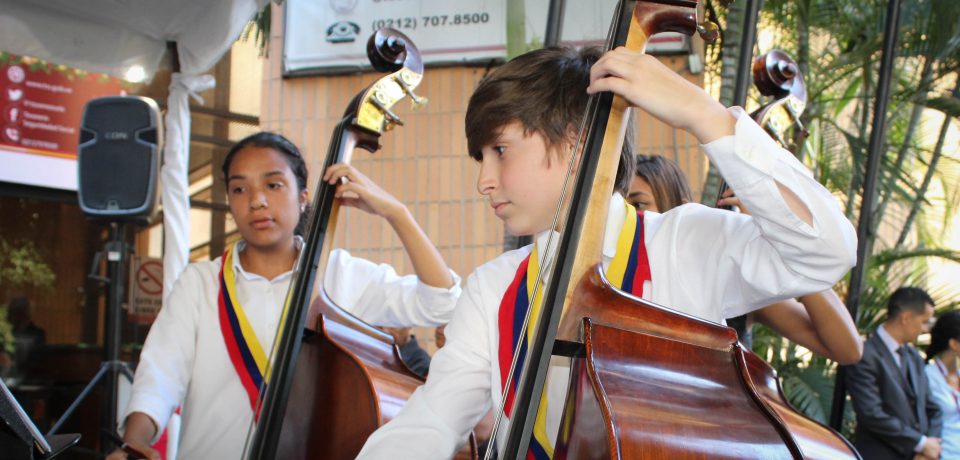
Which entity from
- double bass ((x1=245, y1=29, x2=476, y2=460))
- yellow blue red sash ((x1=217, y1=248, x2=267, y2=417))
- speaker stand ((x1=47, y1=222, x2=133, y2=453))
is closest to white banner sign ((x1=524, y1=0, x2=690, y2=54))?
double bass ((x1=245, y1=29, x2=476, y2=460))

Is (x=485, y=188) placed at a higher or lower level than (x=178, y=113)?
lower

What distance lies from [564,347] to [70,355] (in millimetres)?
5513

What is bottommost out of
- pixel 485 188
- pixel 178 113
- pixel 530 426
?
pixel 530 426

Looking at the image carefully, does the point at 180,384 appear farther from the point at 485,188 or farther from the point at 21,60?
the point at 21,60

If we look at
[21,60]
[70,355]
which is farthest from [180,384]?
[21,60]

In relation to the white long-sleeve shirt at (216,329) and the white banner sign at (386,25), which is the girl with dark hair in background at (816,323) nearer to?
the white long-sleeve shirt at (216,329)

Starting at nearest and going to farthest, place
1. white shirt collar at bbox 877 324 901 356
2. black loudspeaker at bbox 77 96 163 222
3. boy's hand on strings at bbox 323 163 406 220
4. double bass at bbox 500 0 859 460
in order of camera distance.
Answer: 1. double bass at bbox 500 0 859 460
2. boy's hand on strings at bbox 323 163 406 220
3. black loudspeaker at bbox 77 96 163 222
4. white shirt collar at bbox 877 324 901 356

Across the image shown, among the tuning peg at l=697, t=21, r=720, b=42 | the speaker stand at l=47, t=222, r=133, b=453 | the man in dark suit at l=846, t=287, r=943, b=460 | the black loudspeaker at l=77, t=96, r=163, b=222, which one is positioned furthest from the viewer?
the man in dark suit at l=846, t=287, r=943, b=460

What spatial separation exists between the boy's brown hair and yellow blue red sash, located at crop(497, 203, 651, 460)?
0.50ft

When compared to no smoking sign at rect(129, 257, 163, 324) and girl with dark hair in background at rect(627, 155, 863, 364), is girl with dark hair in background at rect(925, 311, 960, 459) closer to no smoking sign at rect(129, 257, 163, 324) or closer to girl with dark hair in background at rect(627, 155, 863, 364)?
girl with dark hair in background at rect(627, 155, 863, 364)

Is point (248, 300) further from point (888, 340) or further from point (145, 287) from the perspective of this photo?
point (888, 340)

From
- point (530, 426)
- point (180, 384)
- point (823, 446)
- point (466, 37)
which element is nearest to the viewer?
point (530, 426)

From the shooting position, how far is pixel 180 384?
7.29 feet

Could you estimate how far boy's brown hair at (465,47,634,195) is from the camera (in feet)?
4.74
